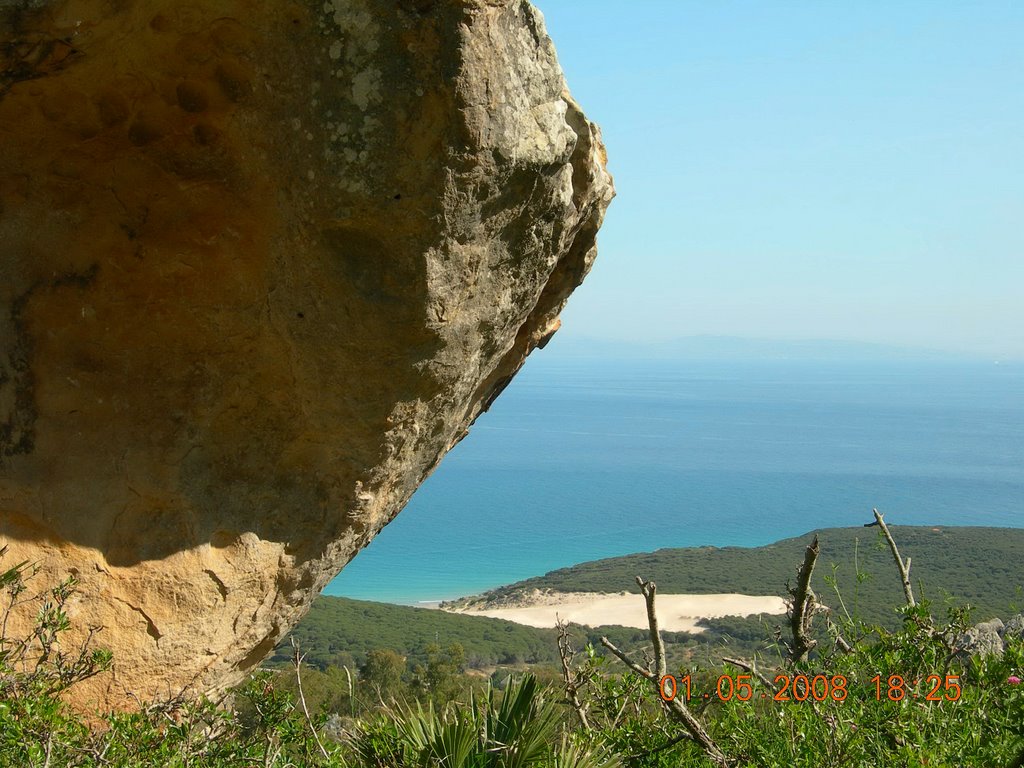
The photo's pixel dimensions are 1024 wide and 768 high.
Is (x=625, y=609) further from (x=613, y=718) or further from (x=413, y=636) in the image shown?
(x=613, y=718)

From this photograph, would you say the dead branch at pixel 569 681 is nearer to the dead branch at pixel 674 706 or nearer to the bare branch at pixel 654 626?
the dead branch at pixel 674 706

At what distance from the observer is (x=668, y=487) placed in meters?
77.5

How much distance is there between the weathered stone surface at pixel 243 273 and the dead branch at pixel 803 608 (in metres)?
2.13

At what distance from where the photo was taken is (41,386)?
4305 mm

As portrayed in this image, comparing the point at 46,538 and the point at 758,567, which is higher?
the point at 46,538

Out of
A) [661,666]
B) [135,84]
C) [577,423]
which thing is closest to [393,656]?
[661,666]

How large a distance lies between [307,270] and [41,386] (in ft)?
4.93

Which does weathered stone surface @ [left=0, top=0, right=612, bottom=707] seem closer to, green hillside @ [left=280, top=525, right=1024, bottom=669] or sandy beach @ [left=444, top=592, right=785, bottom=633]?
green hillside @ [left=280, top=525, right=1024, bottom=669]

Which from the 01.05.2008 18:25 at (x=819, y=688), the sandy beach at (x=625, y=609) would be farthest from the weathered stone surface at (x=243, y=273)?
the sandy beach at (x=625, y=609)

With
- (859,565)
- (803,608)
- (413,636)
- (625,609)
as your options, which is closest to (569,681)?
(803,608)

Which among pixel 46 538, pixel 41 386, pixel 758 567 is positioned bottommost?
pixel 758 567

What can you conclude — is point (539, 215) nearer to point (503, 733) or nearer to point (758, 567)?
point (503, 733)

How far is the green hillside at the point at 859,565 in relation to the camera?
17328mm

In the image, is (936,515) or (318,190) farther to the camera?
(936,515)
